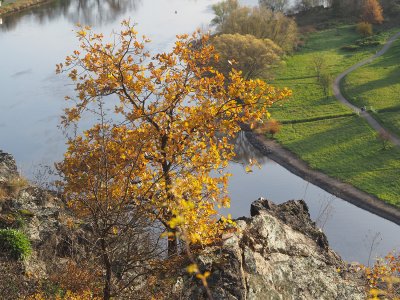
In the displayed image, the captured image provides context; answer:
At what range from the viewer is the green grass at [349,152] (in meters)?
45.8

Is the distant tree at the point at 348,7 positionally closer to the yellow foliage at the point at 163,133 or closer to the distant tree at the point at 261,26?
the distant tree at the point at 261,26

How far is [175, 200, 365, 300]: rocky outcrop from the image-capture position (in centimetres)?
1362

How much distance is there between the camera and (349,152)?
168 ft

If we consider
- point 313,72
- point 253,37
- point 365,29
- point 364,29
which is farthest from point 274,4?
point 253,37

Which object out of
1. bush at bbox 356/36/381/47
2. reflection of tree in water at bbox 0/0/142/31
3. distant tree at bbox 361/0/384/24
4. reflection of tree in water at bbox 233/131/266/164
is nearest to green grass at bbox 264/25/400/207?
reflection of tree in water at bbox 233/131/266/164

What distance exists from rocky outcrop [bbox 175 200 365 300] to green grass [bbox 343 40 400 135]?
39421 mm

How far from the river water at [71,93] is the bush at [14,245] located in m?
17.9

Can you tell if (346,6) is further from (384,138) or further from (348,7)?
(384,138)

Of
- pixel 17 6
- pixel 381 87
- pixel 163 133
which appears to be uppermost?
pixel 163 133

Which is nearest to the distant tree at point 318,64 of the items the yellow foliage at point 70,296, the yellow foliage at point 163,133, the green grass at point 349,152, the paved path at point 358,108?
the paved path at point 358,108

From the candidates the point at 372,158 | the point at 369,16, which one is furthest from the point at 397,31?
the point at 372,158

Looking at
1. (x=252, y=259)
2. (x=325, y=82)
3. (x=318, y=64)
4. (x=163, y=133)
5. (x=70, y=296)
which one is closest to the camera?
(x=70, y=296)

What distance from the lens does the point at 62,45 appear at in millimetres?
77438

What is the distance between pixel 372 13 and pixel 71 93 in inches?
2154
